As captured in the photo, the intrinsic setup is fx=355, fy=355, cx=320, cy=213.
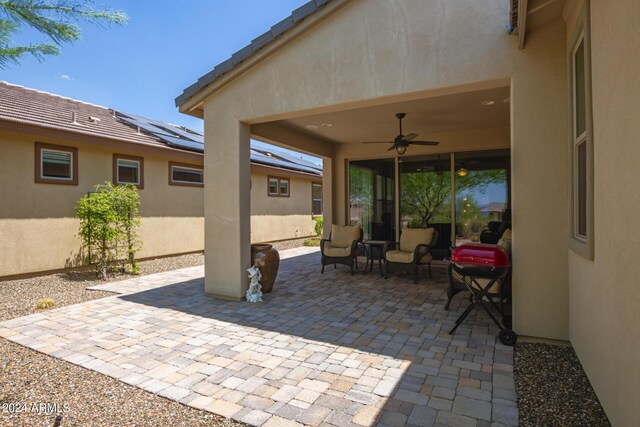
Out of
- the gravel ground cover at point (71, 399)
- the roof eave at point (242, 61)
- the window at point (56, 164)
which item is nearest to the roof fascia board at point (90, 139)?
the window at point (56, 164)

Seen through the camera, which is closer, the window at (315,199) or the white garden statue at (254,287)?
the white garden statue at (254,287)

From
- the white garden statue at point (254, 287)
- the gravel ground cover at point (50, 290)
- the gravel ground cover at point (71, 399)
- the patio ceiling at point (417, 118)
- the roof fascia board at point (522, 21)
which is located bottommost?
the gravel ground cover at point (71, 399)

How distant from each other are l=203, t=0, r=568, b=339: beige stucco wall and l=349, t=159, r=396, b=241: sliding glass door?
4934mm

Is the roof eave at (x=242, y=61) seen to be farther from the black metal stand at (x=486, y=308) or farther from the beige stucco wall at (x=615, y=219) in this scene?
the black metal stand at (x=486, y=308)

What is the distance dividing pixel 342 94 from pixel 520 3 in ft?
7.48

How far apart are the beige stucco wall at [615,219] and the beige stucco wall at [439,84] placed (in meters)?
0.90

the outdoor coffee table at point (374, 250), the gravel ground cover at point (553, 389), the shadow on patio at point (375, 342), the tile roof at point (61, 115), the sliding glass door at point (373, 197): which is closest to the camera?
the gravel ground cover at point (553, 389)

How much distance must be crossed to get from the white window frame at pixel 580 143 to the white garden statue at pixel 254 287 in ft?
13.9

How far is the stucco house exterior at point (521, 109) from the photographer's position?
7.38 ft

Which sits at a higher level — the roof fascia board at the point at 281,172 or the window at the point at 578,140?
the roof fascia board at the point at 281,172

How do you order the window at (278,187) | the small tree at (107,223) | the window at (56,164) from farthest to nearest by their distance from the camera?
the window at (278,187)
the small tree at (107,223)
the window at (56,164)

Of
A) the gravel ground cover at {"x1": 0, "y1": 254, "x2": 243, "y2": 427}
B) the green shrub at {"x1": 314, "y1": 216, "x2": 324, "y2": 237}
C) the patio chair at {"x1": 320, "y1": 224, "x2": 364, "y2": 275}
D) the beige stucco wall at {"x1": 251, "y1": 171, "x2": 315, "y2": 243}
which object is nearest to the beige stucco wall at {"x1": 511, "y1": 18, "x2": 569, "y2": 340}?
the gravel ground cover at {"x1": 0, "y1": 254, "x2": 243, "y2": 427}

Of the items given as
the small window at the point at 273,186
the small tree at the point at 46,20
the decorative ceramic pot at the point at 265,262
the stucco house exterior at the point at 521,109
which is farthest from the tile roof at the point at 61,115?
the small tree at the point at 46,20

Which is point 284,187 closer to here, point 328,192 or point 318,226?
point 318,226
